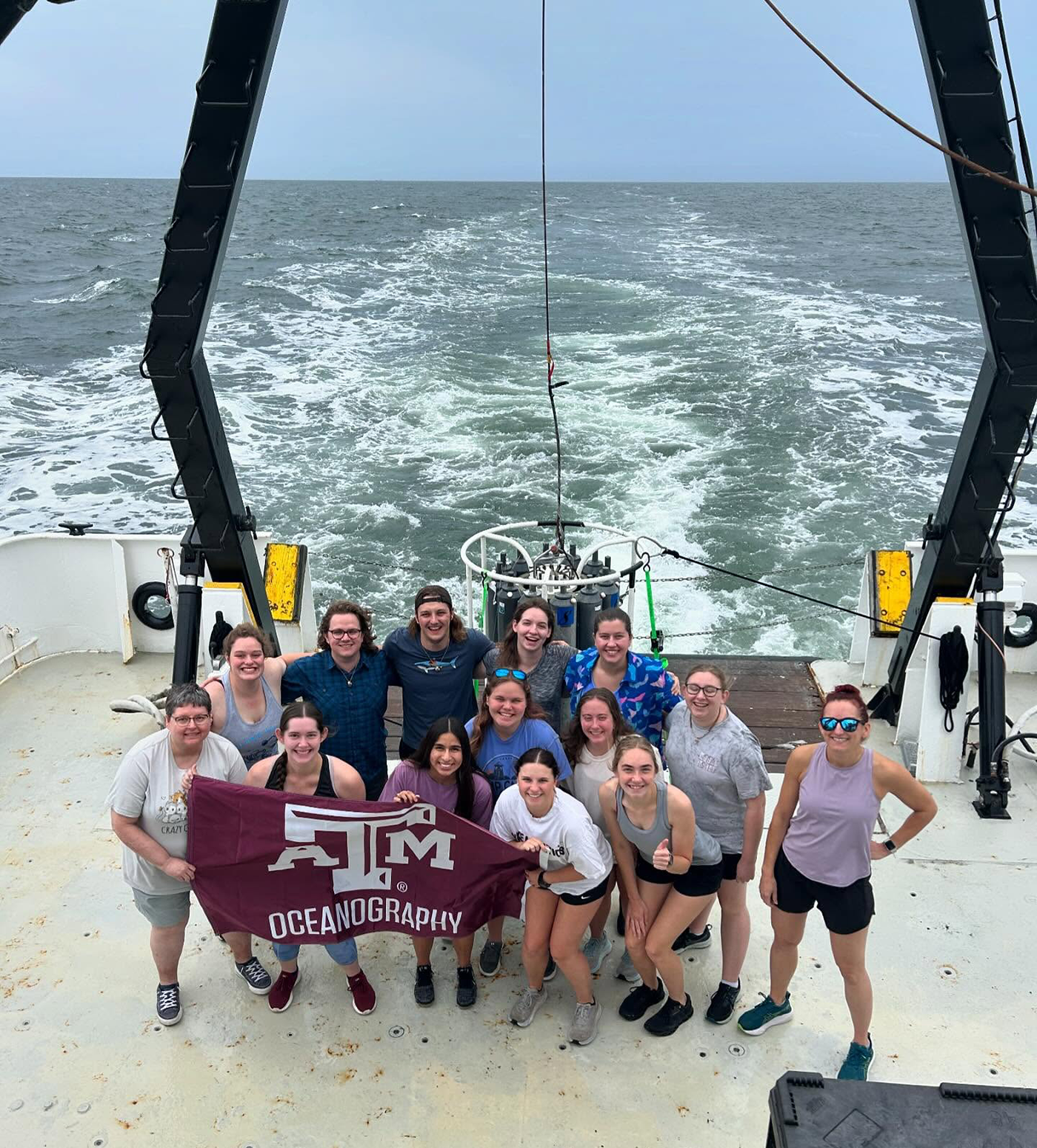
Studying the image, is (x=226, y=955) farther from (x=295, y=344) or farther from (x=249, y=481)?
(x=295, y=344)

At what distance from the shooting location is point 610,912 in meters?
4.11

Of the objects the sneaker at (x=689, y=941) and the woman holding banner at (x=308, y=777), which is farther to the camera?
the sneaker at (x=689, y=941)

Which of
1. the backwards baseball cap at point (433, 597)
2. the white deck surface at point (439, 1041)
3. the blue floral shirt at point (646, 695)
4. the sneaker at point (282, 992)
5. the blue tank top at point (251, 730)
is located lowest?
the white deck surface at point (439, 1041)

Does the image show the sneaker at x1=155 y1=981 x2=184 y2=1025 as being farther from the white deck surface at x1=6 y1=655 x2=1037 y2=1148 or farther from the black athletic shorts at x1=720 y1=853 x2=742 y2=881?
the black athletic shorts at x1=720 y1=853 x2=742 y2=881

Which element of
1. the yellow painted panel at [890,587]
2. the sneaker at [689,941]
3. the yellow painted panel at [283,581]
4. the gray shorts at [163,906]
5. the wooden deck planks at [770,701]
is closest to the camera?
the gray shorts at [163,906]

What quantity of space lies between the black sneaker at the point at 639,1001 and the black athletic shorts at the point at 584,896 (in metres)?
0.56

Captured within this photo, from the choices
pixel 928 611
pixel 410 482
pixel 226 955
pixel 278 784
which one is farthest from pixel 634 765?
pixel 410 482

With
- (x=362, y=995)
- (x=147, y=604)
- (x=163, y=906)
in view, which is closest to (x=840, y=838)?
(x=362, y=995)

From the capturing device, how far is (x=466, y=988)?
365 cm

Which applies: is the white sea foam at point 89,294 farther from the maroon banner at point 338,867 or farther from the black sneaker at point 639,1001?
the black sneaker at point 639,1001

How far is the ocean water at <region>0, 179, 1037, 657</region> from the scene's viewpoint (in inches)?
452

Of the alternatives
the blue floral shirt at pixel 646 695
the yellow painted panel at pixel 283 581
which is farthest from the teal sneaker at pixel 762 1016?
the yellow painted panel at pixel 283 581

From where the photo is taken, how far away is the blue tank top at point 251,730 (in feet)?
11.7

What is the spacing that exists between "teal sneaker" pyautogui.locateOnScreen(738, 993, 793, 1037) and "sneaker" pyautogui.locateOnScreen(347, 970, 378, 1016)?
4.33 feet
